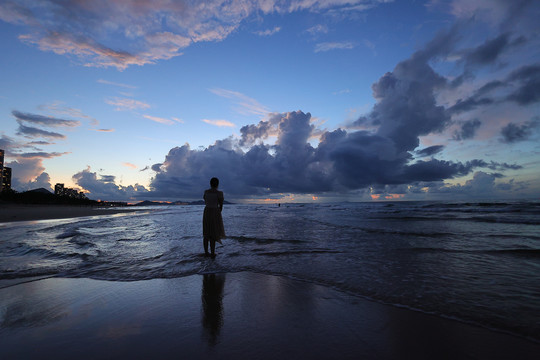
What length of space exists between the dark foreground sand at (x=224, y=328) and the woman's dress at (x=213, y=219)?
10.8 ft

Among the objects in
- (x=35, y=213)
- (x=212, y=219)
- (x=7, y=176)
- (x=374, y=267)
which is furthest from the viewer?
(x=7, y=176)

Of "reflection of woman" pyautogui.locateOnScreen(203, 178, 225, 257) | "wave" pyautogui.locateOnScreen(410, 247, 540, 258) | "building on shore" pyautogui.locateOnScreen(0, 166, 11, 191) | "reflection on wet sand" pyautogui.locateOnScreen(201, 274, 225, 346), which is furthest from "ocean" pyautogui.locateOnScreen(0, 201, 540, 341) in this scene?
"building on shore" pyautogui.locateOnScreen(0, 166, 11, 191)

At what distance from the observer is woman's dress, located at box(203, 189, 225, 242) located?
809 cm

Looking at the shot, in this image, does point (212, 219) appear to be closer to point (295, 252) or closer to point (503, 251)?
point (295, 252)

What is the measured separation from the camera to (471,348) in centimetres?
279

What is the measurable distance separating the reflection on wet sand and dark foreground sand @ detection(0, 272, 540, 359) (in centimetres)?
2

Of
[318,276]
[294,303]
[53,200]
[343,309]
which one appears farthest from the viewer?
[53,200]

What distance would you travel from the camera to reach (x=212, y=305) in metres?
4.02


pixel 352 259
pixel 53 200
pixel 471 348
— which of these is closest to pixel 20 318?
pixel 471 348

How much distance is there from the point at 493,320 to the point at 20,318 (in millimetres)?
6854

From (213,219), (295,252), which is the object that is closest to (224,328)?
(213,219)

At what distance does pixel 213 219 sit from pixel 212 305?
427cm

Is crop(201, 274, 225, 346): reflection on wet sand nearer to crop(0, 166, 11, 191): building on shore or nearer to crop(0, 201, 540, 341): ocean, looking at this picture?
crop(0, 201, 540, 341): ocean

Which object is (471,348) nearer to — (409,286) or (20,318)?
(409,286)
